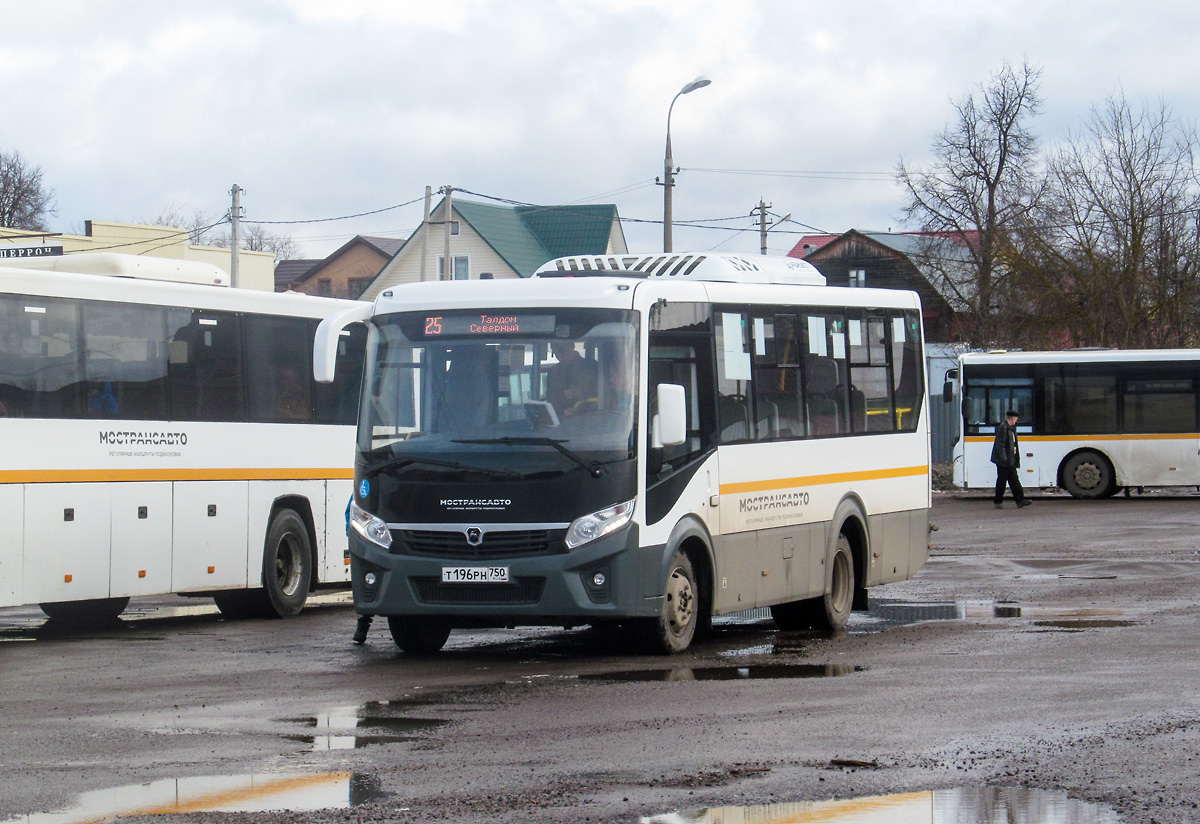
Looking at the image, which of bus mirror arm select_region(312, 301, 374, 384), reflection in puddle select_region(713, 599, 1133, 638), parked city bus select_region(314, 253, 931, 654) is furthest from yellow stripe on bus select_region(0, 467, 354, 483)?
reflection in puddle select_region(713, 599, 1133, 638)

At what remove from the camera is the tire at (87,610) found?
16656 mm

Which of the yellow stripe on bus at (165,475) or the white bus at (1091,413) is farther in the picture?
the white bus at (1091,413)

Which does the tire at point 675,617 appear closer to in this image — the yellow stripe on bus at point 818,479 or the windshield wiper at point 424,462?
the yellow stripe on bus at point 818,479

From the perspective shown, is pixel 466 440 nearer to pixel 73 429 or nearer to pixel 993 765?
pixel 73 429

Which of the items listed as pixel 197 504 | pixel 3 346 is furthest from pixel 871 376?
pixel 3 346

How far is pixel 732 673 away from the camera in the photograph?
11453 mm

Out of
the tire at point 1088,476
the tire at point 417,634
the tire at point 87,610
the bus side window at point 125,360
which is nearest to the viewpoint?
the tire at point 417,634

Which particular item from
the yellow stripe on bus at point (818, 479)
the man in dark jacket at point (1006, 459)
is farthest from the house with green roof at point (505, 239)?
the yellow stripe on bus at point (818, 479)

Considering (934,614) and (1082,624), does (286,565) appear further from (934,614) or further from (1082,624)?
(1082,624)

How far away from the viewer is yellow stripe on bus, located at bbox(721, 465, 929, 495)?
521 inches

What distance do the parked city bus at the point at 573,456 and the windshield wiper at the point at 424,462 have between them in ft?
0.04

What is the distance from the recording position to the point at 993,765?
25.7ft

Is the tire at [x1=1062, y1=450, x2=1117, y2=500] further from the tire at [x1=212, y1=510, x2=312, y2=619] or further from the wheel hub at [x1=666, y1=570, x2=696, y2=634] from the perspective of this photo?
the wheel hub at [x1=666, y1=570, x2=696, y2=634]

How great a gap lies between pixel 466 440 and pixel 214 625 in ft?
16.7
